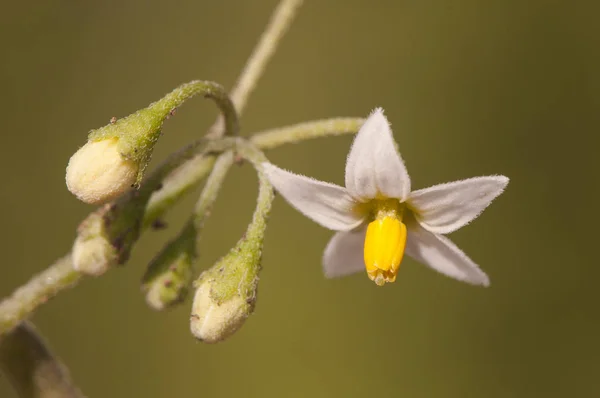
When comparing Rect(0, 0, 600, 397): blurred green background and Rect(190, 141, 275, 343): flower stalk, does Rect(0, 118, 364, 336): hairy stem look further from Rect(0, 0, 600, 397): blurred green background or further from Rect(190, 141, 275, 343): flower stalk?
Rect(0, 0, 600, 397): blurred green background

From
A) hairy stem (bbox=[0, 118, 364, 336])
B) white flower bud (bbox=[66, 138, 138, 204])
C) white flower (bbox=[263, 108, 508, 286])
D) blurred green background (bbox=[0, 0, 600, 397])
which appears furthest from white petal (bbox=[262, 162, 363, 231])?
blurred green background (bbox=[0, 0, 600, 397])

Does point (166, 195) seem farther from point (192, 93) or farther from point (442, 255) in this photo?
point (442, 255)

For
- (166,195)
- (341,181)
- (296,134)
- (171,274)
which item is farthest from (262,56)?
(341,181)

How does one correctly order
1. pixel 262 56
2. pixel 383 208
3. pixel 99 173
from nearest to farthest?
pixel 99 173 < pixel 383 208 < pixel 262 56

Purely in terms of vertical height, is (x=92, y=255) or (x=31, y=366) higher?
(x=92, y=255)

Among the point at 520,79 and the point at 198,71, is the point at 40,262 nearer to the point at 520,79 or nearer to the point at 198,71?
the point at 198,71

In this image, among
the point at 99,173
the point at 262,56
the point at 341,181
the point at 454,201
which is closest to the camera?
the point at 99,173

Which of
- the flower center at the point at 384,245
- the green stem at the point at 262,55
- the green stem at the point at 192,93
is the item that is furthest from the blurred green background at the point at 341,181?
the green stem at the point at 192,93
